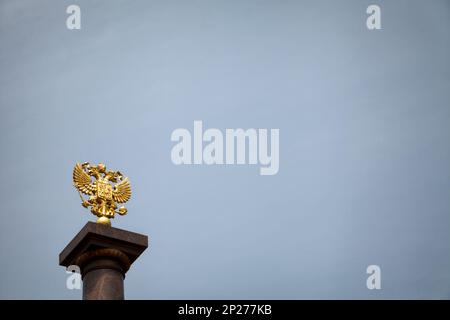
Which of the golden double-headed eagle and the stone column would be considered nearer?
the stone column

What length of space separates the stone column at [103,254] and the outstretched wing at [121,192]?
4.65 feet

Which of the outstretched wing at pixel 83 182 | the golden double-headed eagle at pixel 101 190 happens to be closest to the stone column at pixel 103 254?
the golden double-headed eagle at pixel 101 190

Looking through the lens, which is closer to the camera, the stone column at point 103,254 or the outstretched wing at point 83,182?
the stone column at point 103,254

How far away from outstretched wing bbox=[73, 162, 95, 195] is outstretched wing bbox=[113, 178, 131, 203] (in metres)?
0.48

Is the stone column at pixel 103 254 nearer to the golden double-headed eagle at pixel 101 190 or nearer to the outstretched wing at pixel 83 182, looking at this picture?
the golden double-headed eagle at pixel 101 190

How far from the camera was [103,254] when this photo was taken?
108ft

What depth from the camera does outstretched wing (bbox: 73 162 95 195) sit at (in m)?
34.7

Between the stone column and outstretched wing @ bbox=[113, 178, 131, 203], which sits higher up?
outstretched wing @ bbox=[113, 178, 131, 203]

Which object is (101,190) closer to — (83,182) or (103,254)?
(83,182)

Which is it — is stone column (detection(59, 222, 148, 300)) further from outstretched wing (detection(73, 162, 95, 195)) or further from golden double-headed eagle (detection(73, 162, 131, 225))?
outstretched wing (detection(73, 162, 95, 195))

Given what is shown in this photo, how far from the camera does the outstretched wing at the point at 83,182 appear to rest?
114 feet

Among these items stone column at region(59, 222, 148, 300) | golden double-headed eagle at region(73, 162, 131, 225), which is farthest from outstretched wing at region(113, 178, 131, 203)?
stone column at region(59, 222, 148, 300)

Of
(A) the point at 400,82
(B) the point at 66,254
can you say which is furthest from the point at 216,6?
(B) the point at 66,254
